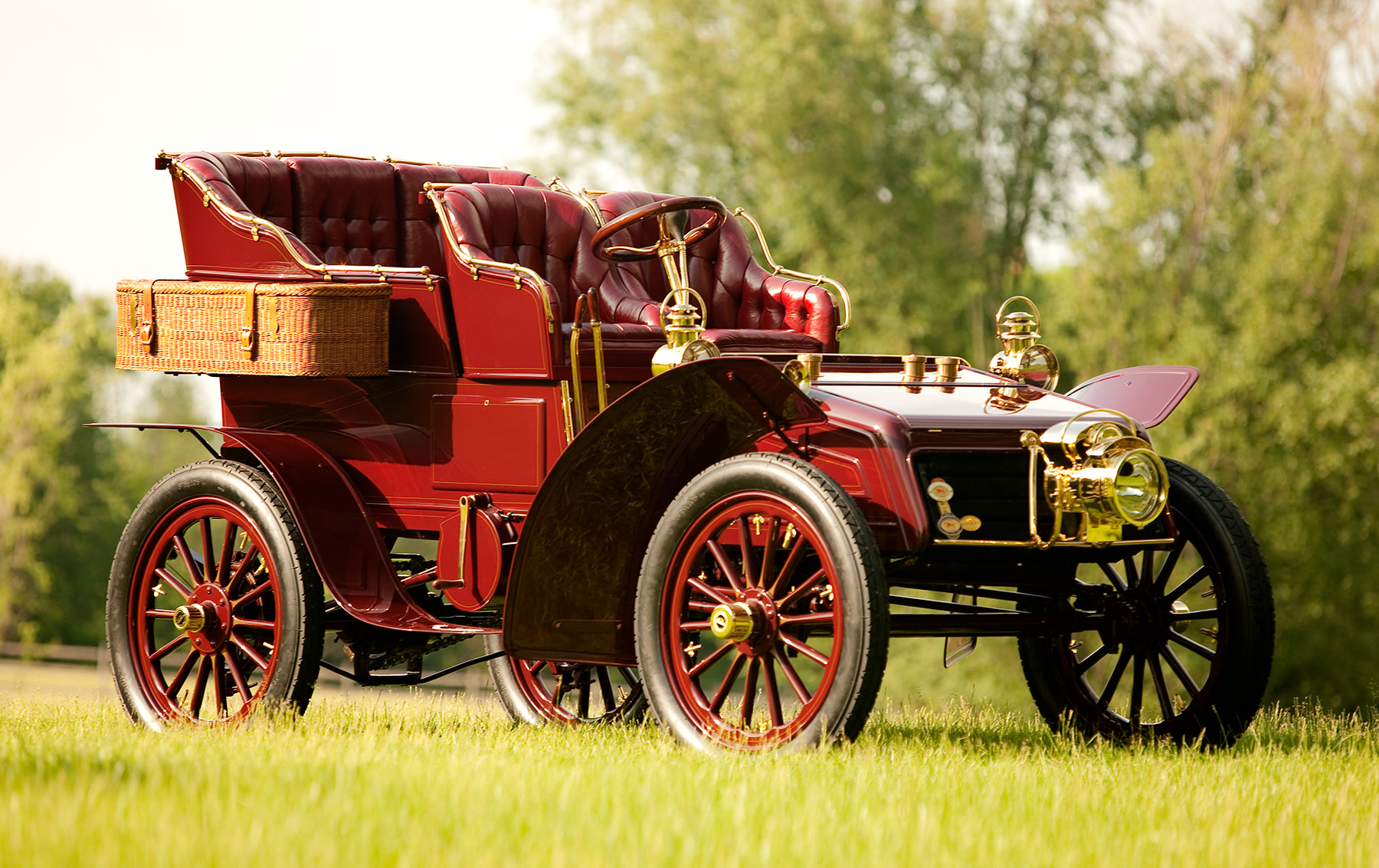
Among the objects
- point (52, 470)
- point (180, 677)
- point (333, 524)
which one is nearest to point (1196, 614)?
point (333, 524)

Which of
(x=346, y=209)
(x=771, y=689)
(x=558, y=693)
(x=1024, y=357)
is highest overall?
(x=346, y=209)

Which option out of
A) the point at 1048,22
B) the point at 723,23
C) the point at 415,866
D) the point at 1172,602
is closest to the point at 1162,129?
the point at 1048,22

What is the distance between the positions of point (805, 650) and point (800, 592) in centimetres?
20

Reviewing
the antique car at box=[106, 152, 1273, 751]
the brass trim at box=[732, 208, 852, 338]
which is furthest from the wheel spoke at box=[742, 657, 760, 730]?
the brass trim at box=[732, 208, 852, 338]

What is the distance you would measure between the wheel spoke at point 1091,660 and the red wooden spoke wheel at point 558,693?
2000 millimetres

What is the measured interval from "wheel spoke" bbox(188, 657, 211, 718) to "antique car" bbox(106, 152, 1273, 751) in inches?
0.6

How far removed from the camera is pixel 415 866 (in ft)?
10.8

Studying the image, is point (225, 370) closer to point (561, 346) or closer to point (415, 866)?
point (561, 346)

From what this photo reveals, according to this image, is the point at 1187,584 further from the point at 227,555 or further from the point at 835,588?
the point at 227,555

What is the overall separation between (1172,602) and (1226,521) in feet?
1.46

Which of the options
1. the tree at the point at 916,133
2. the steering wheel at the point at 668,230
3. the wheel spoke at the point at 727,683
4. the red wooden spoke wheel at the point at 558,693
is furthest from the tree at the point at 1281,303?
the wheel spoke at the point at 727,683

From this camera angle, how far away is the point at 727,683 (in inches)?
193

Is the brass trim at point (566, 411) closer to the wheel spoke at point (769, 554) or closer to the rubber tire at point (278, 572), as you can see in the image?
the wheel spoke at point (769, 554)

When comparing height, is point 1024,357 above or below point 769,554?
above
